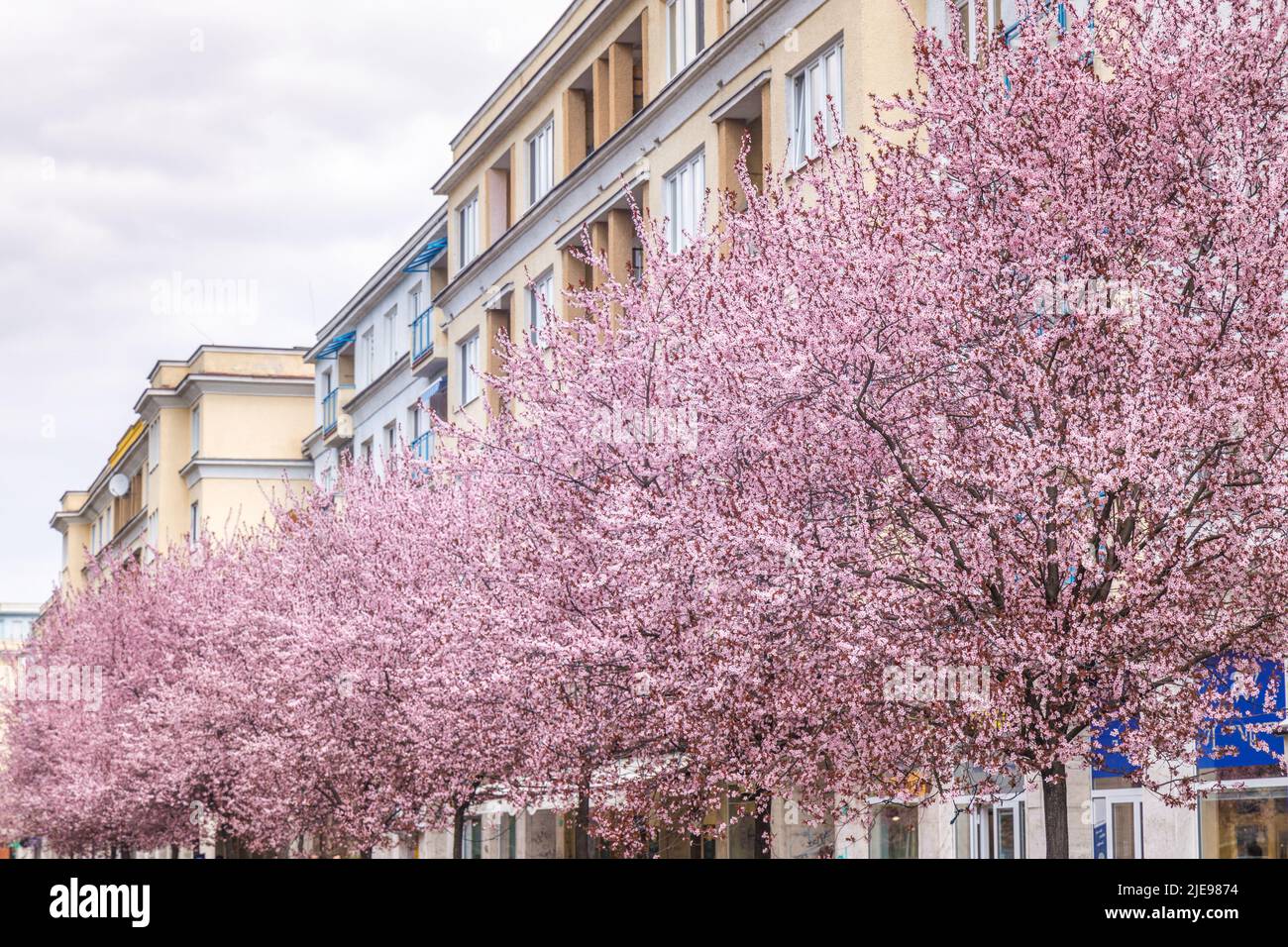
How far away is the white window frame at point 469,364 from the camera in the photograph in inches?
1948

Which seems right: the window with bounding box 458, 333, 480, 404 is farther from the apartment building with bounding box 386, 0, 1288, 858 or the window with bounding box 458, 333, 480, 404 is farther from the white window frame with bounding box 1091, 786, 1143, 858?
the white window frame with bounding box 1091, 786, 1143, 858

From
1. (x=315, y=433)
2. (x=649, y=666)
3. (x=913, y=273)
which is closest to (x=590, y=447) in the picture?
(x=649, y=666)

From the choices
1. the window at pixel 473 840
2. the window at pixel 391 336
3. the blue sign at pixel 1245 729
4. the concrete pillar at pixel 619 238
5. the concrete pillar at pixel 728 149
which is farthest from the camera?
the window at pixel 391 336

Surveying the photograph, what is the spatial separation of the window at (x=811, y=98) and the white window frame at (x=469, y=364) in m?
18.6

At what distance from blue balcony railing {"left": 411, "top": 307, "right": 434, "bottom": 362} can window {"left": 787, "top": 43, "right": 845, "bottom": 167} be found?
2450cm

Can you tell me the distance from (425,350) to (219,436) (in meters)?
26.6

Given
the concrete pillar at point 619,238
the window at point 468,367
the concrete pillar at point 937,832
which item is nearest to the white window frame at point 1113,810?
the concrete pillar at point 937,832

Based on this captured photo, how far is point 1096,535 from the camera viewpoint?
618 inches

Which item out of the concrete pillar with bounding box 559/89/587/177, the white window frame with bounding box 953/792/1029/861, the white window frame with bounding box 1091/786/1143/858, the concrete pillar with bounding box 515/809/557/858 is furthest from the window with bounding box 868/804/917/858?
the concrete pillar with bounding box 559/89/587/177
